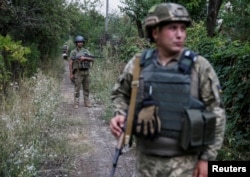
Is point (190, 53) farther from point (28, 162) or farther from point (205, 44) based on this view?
point (205, 44)

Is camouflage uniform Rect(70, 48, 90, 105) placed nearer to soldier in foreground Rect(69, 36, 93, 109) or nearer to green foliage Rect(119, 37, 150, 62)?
soldier in foreground Rect(69, 36, 93, 109)

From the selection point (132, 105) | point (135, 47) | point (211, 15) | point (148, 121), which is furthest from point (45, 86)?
point (148, 121)

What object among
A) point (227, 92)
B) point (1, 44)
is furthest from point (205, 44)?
point (1, 44)

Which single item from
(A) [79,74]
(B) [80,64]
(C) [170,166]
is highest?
(C) [170,166]

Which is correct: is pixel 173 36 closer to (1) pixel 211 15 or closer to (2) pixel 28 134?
(2) pixel 28 134

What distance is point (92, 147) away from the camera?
22.6 ft

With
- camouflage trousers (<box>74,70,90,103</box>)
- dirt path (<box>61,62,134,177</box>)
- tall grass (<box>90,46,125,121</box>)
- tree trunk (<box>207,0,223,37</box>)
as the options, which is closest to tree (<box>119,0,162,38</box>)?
tall grass (<box>90,46,125,121</box>)

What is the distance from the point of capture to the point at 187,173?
2834mm

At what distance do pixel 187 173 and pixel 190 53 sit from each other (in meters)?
0.84

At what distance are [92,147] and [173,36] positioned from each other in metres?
4.46

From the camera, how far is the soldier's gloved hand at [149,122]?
9.01ft

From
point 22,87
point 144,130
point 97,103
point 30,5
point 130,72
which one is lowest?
point 97,103

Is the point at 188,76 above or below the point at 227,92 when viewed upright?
above

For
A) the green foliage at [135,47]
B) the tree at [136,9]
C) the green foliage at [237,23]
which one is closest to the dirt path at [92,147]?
the green foliage at [135,47]
